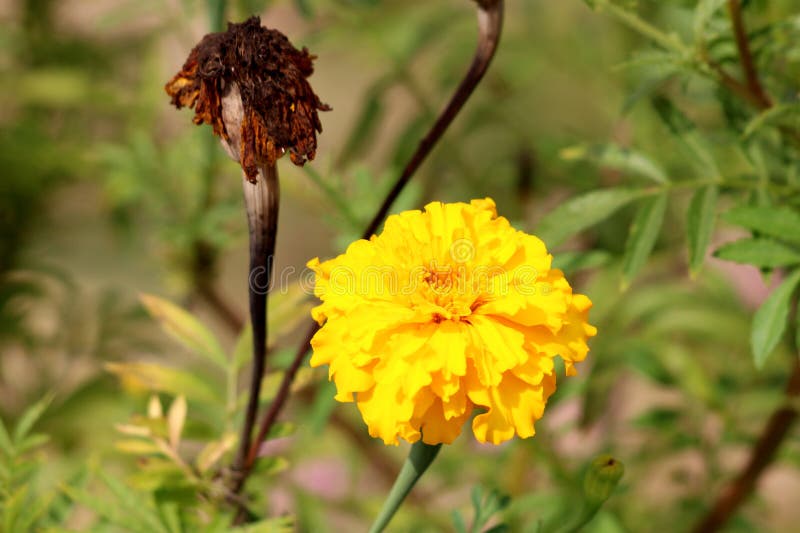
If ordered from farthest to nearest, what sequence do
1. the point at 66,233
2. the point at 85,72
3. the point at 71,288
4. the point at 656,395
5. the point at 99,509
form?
1. the point at 656,395
2. the point at 66,233
3. the point at 85,72
4. the point at 71,288
5. the point at 99,509

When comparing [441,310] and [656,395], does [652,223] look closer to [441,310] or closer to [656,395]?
[441,310]

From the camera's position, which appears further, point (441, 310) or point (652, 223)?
point (652, 223)

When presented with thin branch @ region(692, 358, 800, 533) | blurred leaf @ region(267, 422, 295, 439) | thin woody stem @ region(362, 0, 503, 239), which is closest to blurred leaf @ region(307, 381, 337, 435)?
blurred leaf @ region(267, 422, 295, 439)

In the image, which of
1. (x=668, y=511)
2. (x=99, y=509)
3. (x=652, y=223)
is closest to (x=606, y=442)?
(x=668, y=511)

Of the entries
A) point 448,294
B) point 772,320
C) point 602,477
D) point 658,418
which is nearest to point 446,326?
point 448,294

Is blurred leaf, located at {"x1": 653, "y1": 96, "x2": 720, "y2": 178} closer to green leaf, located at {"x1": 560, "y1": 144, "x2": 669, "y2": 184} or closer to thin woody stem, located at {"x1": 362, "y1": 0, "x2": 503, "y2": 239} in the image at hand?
green leaf, located at {"x1": 560, "y1": 144, "x2": 669, "y2": 184}

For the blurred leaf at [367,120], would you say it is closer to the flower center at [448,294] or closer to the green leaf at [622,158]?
the green leaf at [622,158]

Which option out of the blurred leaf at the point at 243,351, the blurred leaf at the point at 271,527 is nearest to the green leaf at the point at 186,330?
the blurred leaf at the point at 243,351
